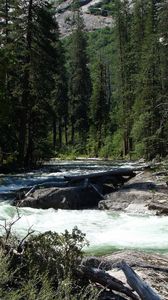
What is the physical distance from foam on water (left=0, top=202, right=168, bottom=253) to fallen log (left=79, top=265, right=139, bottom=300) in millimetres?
4327

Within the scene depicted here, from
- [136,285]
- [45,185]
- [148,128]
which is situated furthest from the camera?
[148,128]

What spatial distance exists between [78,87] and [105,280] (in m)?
55.4

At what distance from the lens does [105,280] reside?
5977mm

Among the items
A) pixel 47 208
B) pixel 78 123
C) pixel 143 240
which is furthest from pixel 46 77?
pixel 78 123

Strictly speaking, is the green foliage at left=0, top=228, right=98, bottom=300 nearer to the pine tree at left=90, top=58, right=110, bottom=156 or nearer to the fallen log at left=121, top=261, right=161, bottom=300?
the fallen log at left=121, top=261, right=161, bottom=300

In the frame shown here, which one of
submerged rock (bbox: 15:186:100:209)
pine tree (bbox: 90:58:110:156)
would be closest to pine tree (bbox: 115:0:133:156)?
pine tree (bbox: 90:58:110:156)

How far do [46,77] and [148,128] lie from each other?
28.4 ft

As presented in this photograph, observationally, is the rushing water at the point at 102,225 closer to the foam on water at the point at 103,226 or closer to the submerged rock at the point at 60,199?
the foam on water at the point at 103,226

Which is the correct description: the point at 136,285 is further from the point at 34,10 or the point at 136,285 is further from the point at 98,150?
the point at 98,150

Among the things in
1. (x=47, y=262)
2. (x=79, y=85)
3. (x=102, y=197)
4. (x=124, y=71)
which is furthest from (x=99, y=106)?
(x=47, y=262)

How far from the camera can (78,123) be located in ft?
201

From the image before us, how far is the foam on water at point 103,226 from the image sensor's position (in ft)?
37.5

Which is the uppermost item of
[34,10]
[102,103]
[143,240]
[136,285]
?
[34,10]

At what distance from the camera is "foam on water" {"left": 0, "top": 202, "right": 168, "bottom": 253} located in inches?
450
